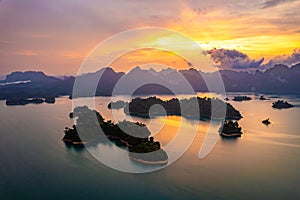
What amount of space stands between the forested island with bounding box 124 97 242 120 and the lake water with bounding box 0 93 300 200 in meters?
5.57

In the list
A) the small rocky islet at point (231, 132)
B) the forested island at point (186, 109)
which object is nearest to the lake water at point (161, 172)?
the small rocky islet at point (231, 132)

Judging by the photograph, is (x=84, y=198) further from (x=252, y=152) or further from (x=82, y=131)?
(x=252, y=152)

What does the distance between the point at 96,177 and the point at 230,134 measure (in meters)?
7.34

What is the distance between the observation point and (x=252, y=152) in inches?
430

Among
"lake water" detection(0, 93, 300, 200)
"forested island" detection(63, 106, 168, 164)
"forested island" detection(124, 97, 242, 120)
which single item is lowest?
"lake water" detection(0, 93, 300, 200)

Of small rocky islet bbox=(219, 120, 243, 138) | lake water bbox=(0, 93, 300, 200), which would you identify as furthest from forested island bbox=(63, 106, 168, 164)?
small rocky islet bbox=(219, 120, 243, 138)

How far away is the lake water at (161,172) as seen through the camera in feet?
23.4

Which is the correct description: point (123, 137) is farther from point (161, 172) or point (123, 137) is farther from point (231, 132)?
point (231, 132)

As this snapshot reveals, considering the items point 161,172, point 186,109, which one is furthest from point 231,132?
point 186,109

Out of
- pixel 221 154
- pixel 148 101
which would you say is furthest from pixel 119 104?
pixel 221 154

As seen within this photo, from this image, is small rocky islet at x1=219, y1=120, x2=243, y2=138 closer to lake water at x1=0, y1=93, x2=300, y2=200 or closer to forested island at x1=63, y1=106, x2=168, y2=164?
lake water at x1=0, y1=93, x2=300, y2=200

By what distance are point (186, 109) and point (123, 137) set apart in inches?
400

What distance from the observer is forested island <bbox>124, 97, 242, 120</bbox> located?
62.4ft

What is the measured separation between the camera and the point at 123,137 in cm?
1155
